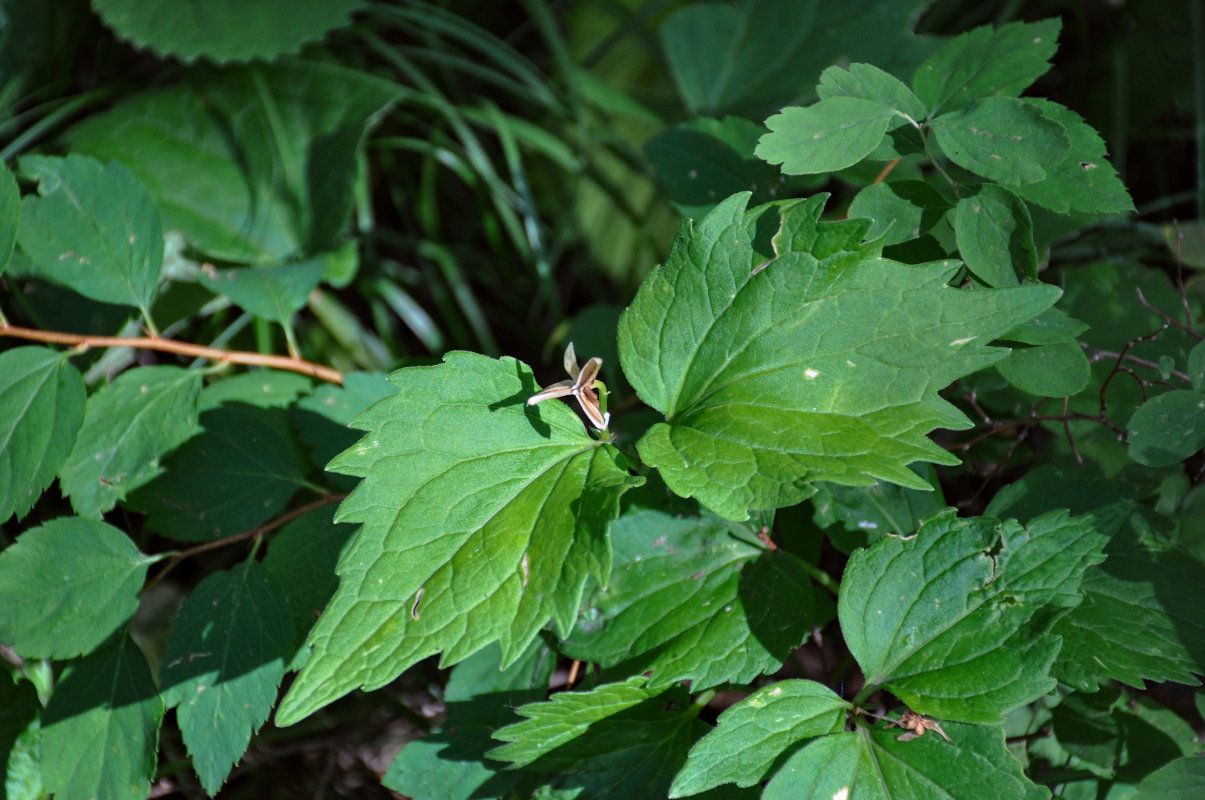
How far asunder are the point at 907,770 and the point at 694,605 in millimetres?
344

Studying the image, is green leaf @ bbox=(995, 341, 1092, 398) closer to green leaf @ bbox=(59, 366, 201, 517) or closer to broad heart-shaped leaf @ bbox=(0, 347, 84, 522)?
green leaf @ bbox=(59, 366, 201, 517)

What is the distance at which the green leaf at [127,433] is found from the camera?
134 cm

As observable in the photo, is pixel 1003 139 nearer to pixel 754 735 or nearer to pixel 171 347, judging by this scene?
pixel 754 735

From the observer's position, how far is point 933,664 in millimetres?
1027

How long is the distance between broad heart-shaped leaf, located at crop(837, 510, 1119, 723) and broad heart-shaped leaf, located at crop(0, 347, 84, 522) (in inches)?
48.4

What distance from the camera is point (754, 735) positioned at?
0.98 metres

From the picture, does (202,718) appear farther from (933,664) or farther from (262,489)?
(933,664)

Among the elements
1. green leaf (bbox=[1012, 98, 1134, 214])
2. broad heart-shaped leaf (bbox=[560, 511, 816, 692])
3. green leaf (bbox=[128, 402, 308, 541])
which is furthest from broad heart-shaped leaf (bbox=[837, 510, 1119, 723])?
green leaf (bbox=[128, 402, 308, 541])

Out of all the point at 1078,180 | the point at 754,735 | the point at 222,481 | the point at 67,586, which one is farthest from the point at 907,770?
the point at 67,586

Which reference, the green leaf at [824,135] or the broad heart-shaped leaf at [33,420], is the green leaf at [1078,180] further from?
the broad heart-shaped leaf at [33,420]

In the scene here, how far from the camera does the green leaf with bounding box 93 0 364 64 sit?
1.75 meters

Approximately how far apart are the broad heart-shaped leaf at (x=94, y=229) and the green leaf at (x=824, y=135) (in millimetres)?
1112

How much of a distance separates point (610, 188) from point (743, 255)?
124 centimetres

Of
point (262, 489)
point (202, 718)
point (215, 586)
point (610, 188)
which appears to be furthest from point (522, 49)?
point (202, 718)
